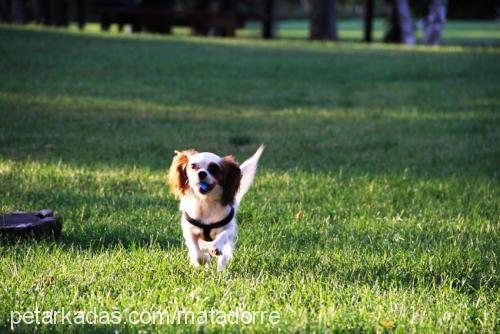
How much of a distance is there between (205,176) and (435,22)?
1132 inches

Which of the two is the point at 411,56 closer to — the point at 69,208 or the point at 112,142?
the point at 112,142

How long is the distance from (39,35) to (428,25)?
52.5 ft

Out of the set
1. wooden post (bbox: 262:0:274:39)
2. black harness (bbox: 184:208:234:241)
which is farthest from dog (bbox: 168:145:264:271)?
wooden post (bbox: 262:0:274:39)

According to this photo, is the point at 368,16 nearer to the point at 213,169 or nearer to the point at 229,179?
the point at 229,179

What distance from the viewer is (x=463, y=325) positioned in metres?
3.99

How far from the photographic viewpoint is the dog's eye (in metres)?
4.63

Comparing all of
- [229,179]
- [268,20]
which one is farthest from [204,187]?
[268,20]

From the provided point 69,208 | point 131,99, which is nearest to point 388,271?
point 69,208

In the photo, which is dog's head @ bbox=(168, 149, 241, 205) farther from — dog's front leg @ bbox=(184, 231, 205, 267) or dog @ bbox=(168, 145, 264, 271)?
dog's front leg @ bbox=(184, 231, 205, 267)

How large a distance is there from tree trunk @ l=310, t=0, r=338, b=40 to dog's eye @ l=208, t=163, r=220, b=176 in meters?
31.7

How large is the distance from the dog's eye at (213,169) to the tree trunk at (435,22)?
28.4 m

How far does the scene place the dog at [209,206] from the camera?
471cm

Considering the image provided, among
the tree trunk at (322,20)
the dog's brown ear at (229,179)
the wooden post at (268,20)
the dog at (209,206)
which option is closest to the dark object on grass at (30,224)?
the dog at (209,206)

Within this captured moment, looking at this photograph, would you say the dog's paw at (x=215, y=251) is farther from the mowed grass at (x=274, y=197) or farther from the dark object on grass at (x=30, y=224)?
the dark object on grass at (x=30, y=224)
